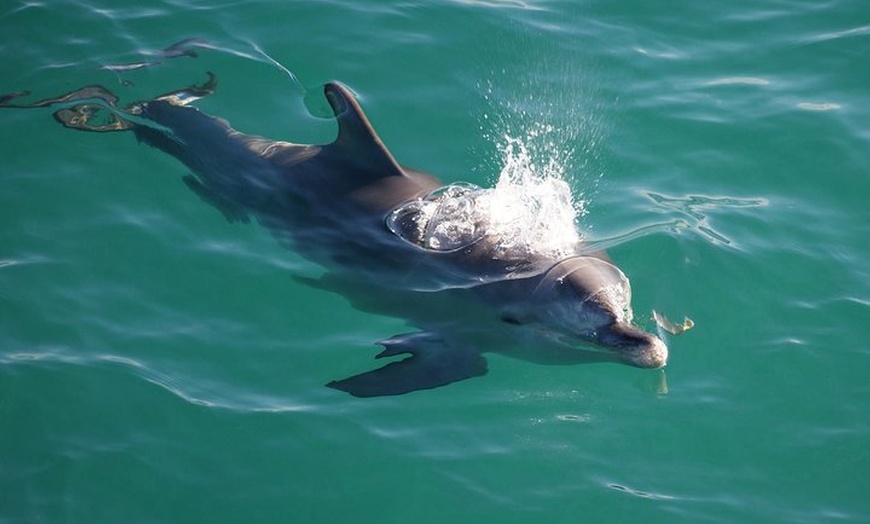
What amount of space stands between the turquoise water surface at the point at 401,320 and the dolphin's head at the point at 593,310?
56 cm

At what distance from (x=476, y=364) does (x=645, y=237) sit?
216 cm

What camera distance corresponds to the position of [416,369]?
7824mm

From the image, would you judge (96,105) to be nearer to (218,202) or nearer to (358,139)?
(218,202)

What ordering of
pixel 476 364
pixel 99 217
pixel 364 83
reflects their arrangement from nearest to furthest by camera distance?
1. pixel 476 364
2. pixel 99 217
3. pixel 364 83

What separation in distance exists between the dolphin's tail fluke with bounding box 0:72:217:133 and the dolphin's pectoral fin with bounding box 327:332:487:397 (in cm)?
389

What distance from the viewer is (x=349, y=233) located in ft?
28.6

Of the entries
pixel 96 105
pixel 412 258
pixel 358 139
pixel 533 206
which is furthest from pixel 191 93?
pixel 533 206

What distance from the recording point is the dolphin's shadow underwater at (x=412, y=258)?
7684mm

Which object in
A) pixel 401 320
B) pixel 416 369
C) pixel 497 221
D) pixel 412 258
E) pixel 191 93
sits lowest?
pixel 416 369

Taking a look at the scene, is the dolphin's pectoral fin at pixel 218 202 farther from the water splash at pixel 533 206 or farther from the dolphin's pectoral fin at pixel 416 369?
the water splash at pixel 533 206

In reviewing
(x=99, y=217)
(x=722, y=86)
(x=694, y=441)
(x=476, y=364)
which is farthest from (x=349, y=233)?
(x=722, y=86)

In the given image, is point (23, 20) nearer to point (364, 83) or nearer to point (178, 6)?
point (178, 6)

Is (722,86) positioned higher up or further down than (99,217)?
higher up

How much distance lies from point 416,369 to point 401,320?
2.51 ft
